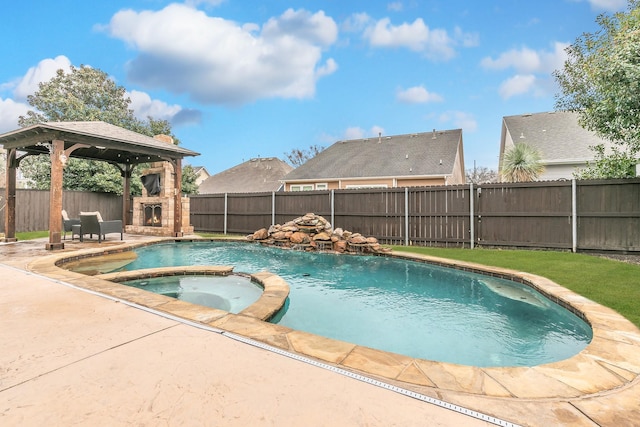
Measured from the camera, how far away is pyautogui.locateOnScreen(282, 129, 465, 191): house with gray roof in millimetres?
16528

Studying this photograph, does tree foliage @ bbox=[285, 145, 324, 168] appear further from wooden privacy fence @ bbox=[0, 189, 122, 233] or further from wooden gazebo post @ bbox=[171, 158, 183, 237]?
wooden gazebo post @ bbox=[171, 158, 183, 237]

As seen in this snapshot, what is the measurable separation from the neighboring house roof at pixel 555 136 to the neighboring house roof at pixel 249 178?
58.2 ft

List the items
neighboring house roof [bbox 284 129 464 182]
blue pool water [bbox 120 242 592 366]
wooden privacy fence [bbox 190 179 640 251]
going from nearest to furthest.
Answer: blue pool water [bbox 120 242 592 366], wooden privacy fence [bbox 190 179 640 251], neighboring house roof [bbox 284 129 464 182]

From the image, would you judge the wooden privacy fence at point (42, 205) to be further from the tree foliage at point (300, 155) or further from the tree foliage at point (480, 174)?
the tree foliage at point (480, 174)

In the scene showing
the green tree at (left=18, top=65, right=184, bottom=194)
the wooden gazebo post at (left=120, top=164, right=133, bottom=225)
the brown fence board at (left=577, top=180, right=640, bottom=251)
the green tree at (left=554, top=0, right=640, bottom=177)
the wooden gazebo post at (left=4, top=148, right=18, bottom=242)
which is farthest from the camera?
the green tree at (left=18, top=65, right=184, bottom=194)

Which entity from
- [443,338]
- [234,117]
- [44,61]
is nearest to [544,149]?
[443,338]

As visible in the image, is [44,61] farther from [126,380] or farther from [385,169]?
[126,380]

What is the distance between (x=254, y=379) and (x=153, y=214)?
503 inches

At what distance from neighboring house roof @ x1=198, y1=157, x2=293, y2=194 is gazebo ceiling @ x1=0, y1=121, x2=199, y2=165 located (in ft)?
50.3

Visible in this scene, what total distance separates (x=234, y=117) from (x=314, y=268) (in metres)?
20.3

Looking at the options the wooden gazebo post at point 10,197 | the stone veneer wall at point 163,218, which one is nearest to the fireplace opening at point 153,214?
the stone veneer wall at point 163,218

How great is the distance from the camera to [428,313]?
14.8 feet

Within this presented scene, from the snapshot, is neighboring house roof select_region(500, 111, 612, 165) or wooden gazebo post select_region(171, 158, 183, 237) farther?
neighboring house roof select_region(500, 111, 612, 165)

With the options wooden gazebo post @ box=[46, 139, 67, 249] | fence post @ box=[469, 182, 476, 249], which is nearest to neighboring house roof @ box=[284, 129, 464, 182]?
fence post @ box=[469, 182, 476, 249]
